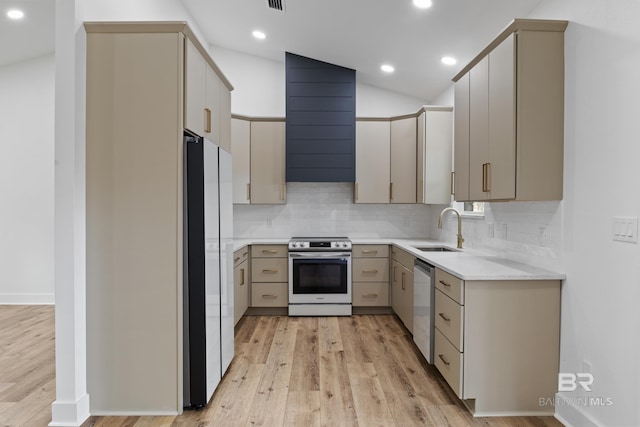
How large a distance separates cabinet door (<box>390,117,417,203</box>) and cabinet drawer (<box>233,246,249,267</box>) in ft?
6.04

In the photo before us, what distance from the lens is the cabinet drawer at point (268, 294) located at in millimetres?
4516

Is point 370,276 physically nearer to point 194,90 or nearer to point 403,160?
point 403,160

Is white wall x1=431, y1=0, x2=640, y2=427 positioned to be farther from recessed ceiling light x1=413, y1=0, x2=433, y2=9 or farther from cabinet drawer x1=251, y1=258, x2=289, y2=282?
cabinet drawer x1=251, y1=258, x2=289, y2=282

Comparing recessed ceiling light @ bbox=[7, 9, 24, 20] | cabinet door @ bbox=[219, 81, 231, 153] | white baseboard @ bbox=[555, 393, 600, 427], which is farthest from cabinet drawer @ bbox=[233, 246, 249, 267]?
recessed ceiling light @ bbox=[7, 9, 24, 20]

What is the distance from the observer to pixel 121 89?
2.30 meters

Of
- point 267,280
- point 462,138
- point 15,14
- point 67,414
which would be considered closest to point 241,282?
point 267,280

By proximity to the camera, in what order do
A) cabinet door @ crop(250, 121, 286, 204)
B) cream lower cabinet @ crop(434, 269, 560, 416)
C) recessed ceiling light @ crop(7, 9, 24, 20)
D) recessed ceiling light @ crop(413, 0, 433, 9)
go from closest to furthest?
cream lower cabinet @ crop(434, 269, 560, 416), recessed ceiling light @ crop(413, 0, 433, 9), recessed ceiling light @ crop(7, 9, 24, 20), cabinet door @ crop(250, 121, 286, 204)

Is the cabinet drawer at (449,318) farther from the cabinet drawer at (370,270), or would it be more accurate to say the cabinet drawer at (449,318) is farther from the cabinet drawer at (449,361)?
the cabinet drawer at (370,270)

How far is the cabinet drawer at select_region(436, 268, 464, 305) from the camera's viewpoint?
2361 mm

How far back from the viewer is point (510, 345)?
7.61 feet

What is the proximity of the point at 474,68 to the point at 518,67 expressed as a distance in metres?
0.58

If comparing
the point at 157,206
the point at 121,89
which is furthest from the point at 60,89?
the point at 157,206

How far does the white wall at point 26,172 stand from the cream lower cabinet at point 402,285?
4.17m

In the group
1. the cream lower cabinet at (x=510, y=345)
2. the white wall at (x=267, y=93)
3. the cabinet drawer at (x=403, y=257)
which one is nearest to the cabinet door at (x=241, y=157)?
the white wall at (x=267, y=93)
